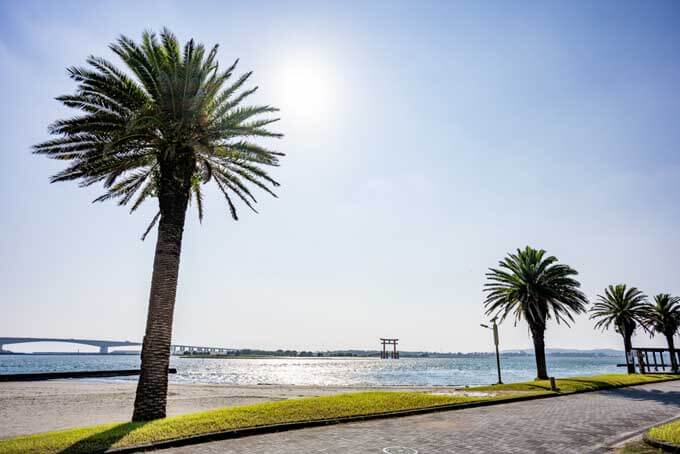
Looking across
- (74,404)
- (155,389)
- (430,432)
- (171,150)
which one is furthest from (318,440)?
(74,404)

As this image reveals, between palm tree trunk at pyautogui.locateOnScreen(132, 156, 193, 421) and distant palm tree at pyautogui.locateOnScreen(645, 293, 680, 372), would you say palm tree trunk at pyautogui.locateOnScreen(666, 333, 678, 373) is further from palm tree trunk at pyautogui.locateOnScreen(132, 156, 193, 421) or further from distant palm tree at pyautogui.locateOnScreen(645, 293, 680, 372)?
palm tree trunk at pyautogui.locateOnScreen(132, 156, 193, 421)

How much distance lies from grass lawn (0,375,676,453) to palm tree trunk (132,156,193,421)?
0.97 m

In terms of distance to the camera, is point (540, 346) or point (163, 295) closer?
point (163, 295)

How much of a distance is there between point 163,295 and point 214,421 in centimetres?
454

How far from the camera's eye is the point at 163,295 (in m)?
13.9

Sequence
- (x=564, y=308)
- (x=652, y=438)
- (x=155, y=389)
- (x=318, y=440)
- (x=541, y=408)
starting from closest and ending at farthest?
(x=652, y=438) → (x=318, y=440) → (x=155, y=389) → (x=541, y=408) → (x=564, y=308)

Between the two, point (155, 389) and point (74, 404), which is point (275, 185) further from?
point (74, 404)

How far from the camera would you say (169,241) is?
14.4 meters

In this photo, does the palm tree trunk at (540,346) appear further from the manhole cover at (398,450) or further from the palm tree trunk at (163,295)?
the palm tree trunk at (163,295)

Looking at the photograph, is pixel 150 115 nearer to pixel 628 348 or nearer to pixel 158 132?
pixel 158 132


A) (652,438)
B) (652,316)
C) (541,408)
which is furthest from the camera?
(652,316)

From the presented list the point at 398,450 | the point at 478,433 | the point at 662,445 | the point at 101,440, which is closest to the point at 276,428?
the point at 398,450

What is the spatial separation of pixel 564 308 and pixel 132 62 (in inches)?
1288

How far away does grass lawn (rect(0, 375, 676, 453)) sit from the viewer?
9.73 m
